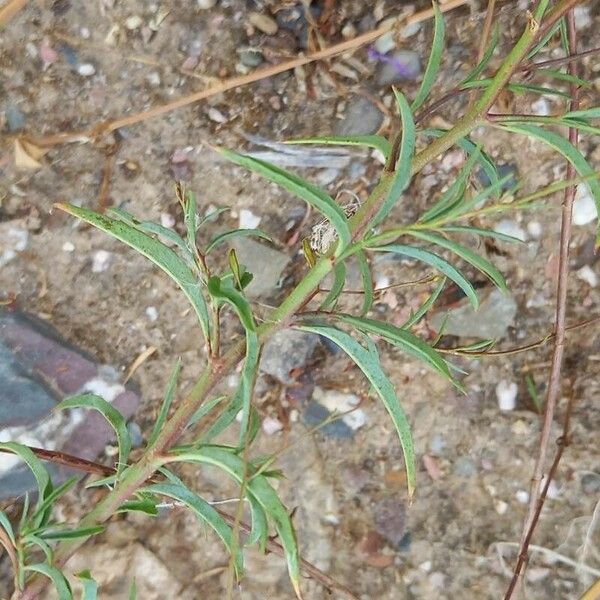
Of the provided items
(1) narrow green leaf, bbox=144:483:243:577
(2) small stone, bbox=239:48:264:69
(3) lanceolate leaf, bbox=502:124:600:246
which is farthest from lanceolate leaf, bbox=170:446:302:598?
(2) small stone, bbox=239:48:264:69

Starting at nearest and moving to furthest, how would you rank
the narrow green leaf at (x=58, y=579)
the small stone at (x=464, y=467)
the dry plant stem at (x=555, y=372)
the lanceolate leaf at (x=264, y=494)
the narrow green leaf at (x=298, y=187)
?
the narrow green leaf at (x=298, y=187) < the lanceolate leaf at (x=264, y=494) < the narrow green leaf at (x=58, y=579) < the dry plant stem at (x=555, y=372) < the small stone at (x=464, y=467)

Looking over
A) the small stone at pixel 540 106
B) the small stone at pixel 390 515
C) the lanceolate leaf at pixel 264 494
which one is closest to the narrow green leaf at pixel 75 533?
the lanceolate leaf at pixel 264 494

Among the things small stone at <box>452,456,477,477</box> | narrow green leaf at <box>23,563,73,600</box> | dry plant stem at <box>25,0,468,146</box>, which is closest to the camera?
narrow green leaf at <box>23,563,73,600</box>

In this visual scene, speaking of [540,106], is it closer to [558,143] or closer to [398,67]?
[398,67]

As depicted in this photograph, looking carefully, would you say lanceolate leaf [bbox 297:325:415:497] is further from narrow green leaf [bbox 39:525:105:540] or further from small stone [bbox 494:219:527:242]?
small stone [bbox 494:219:527:242]

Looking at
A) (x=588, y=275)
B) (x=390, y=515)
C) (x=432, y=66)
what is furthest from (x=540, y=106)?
(x=390, y=515)

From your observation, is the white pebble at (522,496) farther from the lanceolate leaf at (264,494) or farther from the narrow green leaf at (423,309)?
the lanceolate leaf at (264,494)
